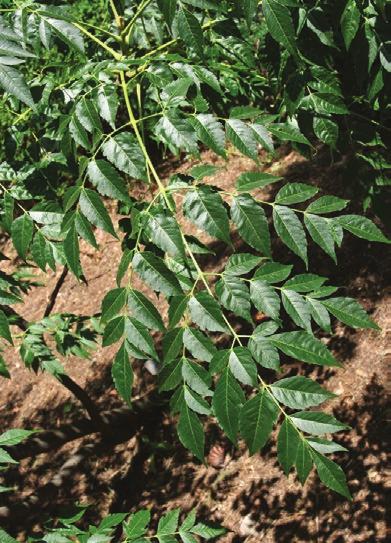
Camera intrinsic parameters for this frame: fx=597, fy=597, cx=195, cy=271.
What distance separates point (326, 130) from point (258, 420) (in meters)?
1.04

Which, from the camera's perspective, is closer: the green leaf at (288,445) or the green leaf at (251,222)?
the green leaf at (288,445)

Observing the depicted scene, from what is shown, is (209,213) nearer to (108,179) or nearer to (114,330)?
(108,179)

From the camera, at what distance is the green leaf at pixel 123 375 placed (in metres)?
1.72

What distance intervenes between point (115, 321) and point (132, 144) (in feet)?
1.75

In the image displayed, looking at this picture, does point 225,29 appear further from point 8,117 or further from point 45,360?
point 8,117

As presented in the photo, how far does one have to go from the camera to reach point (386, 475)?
403 centimetres

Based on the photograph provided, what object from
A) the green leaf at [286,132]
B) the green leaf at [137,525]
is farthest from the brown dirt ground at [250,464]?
the green leaf at [286,132]

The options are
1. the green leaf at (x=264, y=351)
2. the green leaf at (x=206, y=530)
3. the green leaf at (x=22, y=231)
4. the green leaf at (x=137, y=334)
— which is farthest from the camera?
the green leaf at (x=206, y=530)

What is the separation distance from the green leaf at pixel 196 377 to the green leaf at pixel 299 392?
0.19m

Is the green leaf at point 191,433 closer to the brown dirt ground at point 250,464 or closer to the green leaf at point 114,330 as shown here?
the green leaf at point 114,330

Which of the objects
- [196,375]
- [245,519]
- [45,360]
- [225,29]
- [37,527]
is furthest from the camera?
[37,527]

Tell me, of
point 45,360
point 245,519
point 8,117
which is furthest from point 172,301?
point 8,117

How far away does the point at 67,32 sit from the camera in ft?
6.10

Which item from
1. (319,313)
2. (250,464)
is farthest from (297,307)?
(250,464)
